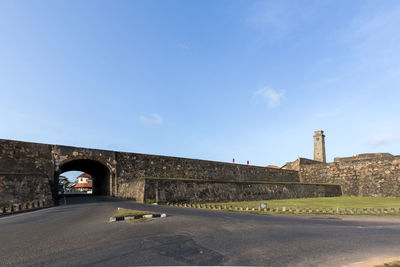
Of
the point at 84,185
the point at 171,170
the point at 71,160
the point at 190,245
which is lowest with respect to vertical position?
the point at 84,185

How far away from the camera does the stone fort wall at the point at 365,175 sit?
26.5 metres

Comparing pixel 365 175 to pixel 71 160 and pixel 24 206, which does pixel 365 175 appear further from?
pixel 24 206

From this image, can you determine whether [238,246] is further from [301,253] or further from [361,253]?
[361,253]

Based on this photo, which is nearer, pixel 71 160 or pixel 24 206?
pixel 24 206

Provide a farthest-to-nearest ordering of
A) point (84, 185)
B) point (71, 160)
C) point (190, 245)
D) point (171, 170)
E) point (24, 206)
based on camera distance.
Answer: point (84, 185), point (171, 170), point (71, 160), point (24, 206), point (190, 245)

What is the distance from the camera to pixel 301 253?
4516 millimetres

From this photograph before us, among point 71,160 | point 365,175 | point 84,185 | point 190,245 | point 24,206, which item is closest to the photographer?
point 190,245

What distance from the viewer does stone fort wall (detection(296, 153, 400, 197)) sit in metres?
26.5

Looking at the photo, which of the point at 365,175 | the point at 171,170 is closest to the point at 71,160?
the point at 171,170

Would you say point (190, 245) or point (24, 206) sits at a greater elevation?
point (190, 245)

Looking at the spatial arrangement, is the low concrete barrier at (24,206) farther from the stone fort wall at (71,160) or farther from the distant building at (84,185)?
the distant building at (84,185)

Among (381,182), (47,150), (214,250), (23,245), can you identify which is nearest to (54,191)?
(47,150)

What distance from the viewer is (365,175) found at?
2875 cm

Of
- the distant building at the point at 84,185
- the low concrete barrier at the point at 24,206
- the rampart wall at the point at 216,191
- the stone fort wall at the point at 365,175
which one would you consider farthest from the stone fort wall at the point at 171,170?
the distant building at the point at 84,185
